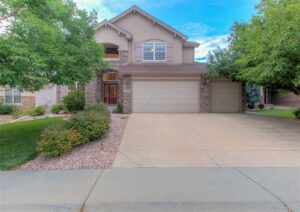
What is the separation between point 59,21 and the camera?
930cm

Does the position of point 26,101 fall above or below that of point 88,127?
above

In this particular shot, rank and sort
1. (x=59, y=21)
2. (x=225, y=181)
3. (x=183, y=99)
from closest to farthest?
(x=225, y=181) < (x=59, y=21) < (x=183, y=99)

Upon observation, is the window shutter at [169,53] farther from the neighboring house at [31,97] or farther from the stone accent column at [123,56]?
the neighboring house at [31,97]

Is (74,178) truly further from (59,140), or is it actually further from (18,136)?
(18,136)

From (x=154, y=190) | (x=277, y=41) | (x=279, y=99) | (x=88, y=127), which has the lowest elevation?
(x=154, y=190)

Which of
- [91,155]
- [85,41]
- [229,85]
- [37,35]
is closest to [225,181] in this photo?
[91,155]

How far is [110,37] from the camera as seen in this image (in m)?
20.6

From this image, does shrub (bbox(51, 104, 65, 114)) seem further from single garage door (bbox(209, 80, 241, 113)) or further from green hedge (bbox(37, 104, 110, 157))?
single garage door (bbox(209, 80, 241, 113))

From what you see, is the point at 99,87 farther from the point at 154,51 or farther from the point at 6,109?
the point at 6,109

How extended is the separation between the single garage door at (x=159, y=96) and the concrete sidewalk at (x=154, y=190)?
1285 cm

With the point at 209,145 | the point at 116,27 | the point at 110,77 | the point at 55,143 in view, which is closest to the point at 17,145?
the point at 55,143

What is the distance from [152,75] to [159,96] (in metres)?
1.78

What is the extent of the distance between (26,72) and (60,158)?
286 centimetres

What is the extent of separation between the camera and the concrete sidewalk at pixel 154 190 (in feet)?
13.8
